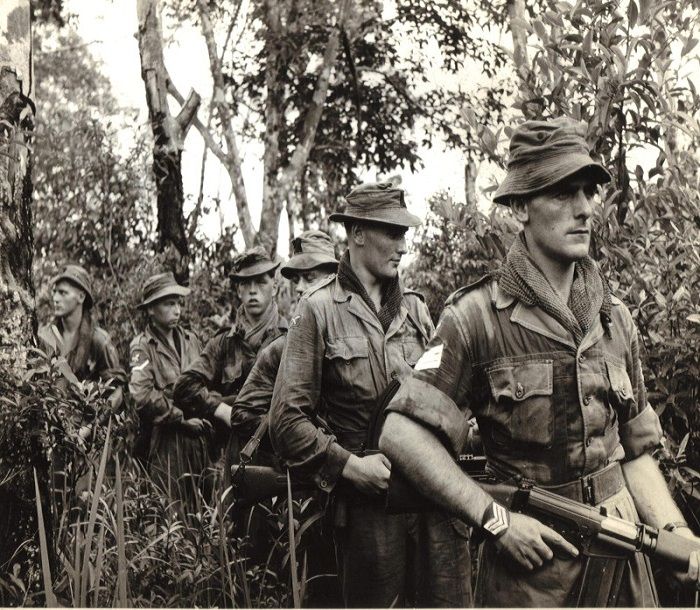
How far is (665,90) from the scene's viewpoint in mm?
4801

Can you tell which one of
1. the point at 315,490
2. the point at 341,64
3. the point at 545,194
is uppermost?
the point at 341,64

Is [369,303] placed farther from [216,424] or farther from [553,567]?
[216,424]

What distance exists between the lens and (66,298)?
7.81 metres

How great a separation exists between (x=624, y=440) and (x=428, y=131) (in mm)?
14443

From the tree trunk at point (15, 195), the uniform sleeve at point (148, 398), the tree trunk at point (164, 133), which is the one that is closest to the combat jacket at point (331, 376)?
the tree trunk at point (15, 195)

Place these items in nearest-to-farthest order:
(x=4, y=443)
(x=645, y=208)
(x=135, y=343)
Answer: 1. (x=4, y=443)
2. (x=645, y=208)
3. (x=135, y=343)

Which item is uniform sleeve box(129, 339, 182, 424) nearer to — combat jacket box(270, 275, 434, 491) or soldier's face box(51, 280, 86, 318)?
soldier's face box(51, 280, 86, 318)

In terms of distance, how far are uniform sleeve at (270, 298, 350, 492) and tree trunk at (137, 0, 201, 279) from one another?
7.39 metres

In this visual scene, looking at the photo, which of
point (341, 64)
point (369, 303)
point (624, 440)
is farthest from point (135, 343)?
point (341, 64)

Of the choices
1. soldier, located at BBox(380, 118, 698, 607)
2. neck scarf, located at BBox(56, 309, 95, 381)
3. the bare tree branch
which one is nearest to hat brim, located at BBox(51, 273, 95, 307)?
neck scarf, located at BBox(56, 309, 95, 381)

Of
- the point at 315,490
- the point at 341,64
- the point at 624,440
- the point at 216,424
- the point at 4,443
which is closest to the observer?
the point at 624,440

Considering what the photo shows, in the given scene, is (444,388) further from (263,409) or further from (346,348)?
(263,409)

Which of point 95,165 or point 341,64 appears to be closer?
point 95,165

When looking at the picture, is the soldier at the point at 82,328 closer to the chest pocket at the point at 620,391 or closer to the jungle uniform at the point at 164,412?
the jungle uniform at the point at 164,412
